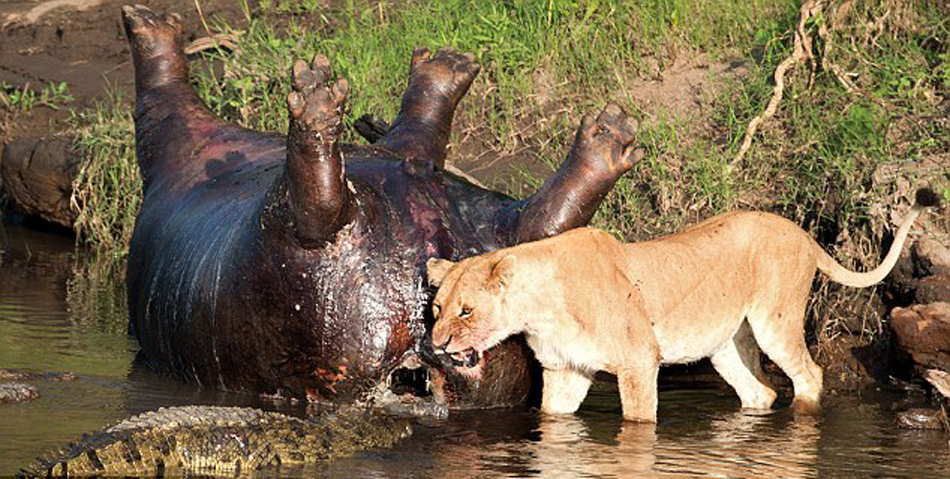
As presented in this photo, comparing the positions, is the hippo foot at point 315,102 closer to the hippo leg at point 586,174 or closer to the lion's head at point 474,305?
the lion's head at point 474,305

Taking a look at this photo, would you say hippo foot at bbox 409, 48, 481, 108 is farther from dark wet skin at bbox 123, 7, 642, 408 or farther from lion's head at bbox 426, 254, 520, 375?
lion's head at bbox 426, 254, 520, 375

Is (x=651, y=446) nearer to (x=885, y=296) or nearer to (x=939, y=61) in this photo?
(x=885, y=296)

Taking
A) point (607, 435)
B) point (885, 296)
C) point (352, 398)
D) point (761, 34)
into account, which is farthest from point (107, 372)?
point (761, 34)

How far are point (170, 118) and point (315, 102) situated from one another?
2.51 m

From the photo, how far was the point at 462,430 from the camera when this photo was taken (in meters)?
7.28

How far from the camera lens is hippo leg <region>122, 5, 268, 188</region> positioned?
355 inches

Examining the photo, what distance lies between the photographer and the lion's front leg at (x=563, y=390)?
7660 mm

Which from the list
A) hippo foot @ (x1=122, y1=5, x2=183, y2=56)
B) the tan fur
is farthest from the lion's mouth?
hippo foot @ (x1=122, y1=5, x2=183, y2=56)

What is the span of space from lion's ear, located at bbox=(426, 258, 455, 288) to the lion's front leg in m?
0.71

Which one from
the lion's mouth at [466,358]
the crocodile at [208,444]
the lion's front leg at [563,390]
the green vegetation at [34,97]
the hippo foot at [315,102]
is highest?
the green vegetation at [34,97]

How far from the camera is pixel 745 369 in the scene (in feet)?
27.1

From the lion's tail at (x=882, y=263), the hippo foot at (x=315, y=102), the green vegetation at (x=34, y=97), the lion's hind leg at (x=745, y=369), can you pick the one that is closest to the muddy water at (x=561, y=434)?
the lion's hind leg at (x=745, y=369)

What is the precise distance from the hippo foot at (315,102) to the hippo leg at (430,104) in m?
1.88

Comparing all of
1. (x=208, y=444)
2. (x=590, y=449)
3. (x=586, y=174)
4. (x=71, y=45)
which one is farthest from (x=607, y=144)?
(x=71, y=45)
